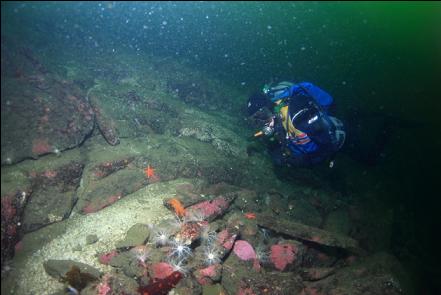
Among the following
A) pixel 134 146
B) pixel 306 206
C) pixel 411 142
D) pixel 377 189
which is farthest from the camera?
pixel 411 142

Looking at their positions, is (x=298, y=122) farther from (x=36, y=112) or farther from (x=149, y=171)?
(x=36, y=112)

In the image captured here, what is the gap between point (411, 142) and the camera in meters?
14.0

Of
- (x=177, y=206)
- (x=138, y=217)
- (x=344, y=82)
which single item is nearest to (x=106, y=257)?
(x=138, y=217)

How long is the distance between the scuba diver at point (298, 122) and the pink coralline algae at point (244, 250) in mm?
2396

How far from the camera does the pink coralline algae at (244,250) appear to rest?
468 cm

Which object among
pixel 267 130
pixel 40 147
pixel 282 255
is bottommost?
pixel 282 255

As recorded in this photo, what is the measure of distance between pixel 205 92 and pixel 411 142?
34.8 feet

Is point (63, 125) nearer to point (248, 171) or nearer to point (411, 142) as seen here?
point (248, 171)

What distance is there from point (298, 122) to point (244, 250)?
282cm

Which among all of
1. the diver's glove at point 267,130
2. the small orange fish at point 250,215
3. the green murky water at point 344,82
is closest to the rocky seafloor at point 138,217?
the small orange fish at point 250,215

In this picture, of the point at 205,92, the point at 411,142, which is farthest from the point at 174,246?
the point at 411,142

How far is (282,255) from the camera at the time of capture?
16.3 ft

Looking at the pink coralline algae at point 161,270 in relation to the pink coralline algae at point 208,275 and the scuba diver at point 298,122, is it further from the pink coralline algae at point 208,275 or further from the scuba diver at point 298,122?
the scuba diver at point 298,122

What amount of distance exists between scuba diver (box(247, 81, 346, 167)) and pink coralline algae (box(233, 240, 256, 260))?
2.40 m
